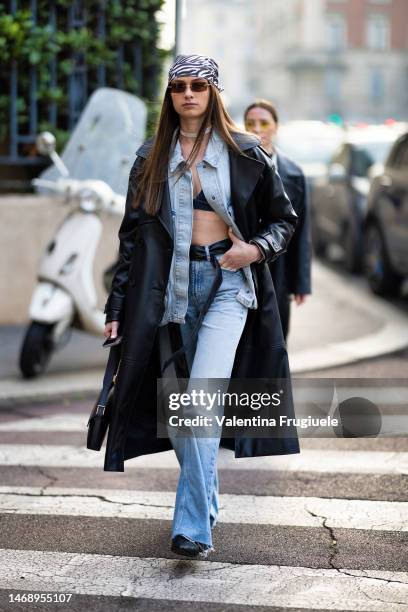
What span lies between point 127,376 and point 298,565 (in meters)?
0.90

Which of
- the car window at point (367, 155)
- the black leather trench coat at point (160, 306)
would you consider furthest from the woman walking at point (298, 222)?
the car window at point (367, 155)

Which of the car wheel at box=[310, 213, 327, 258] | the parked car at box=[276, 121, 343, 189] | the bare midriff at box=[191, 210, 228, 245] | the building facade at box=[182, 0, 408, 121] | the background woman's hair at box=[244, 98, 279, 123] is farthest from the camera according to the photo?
the building facade at box=[182, 0, 408, 121]

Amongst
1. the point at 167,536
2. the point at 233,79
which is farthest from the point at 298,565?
the point at 233,79

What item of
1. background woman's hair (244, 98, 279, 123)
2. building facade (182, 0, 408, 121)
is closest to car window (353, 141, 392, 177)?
background woman's hair (244, 98, 279, 123)

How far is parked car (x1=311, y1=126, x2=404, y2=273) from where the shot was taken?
1294 cm

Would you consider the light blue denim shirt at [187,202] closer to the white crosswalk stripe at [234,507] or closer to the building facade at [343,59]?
the white crosswalk stripe at [234,507]

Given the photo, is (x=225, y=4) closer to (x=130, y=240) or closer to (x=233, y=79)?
(x=233, y=79)

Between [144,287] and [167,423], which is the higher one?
[144,287]

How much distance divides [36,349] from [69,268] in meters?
0.58

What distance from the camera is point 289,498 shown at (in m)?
5.10

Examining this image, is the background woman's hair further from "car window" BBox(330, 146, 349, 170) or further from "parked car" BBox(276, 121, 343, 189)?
"parked car" BBox(276, 121, 343, 189)

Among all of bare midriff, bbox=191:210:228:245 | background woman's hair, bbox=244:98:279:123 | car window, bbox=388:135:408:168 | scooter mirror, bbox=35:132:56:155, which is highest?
background woman's hair, bbox=244:98:279:123

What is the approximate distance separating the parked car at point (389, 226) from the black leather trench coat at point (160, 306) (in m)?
6.37

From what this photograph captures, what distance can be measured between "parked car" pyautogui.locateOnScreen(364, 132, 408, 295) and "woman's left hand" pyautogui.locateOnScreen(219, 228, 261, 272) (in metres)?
6.49
